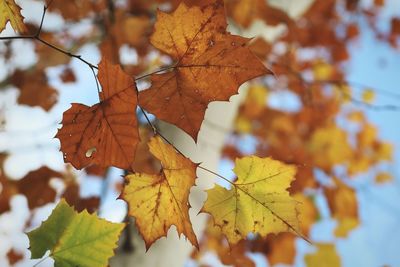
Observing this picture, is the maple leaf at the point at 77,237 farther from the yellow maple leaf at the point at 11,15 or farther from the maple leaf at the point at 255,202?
the yellow maple leaf at the point at 11,15

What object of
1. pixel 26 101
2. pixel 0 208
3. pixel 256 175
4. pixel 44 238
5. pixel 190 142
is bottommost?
pixel 44 238

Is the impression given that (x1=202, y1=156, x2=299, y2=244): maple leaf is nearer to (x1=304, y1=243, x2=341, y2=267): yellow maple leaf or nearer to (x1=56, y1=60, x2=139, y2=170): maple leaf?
(x1=56, y1=60, x2=139, y2=170): maple leaf

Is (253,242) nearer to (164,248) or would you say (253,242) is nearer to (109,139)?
(164,248)

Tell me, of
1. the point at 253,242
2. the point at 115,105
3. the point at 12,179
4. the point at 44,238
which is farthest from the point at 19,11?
the point at 253,242

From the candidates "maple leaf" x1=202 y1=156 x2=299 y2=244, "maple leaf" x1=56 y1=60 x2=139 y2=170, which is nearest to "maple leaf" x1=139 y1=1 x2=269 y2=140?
"maple leaf" x1=56 y1=60 x2=139 y2=170

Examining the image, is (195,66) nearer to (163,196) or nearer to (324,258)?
(163,196)

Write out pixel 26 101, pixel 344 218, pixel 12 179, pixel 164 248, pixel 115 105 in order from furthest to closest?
pixel 344 218, pixel 12 179, pixel 26 101, pixel 164 248, pixel 115 105
